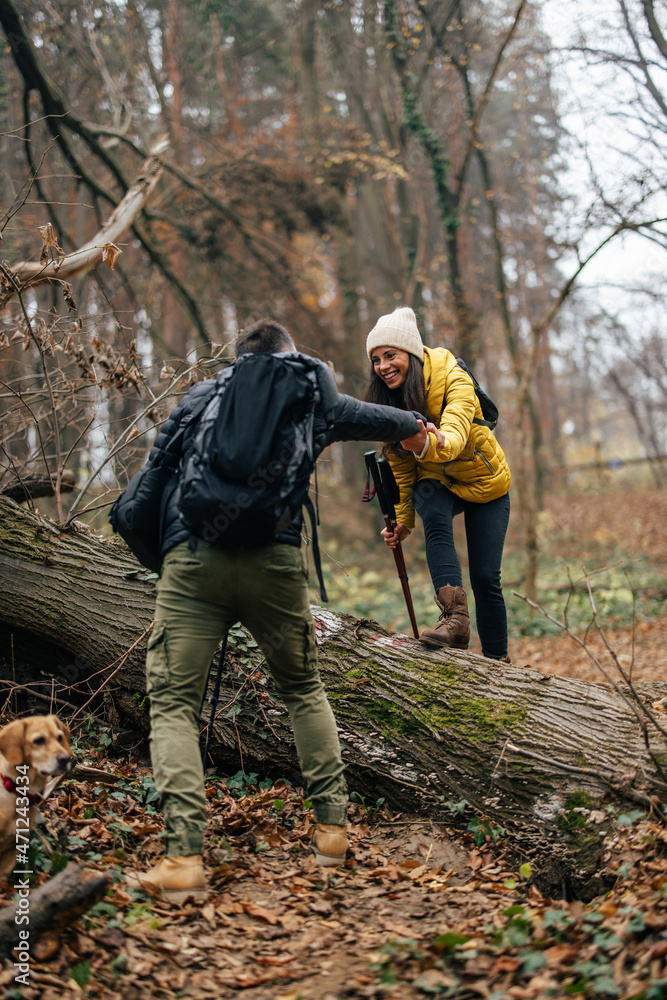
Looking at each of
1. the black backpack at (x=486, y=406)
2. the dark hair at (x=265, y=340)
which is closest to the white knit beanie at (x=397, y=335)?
the black backpack at (x=486, y=406)

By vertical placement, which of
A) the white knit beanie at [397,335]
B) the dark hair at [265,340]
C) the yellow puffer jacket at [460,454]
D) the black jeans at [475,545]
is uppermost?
the white knit beanie at [397,335]

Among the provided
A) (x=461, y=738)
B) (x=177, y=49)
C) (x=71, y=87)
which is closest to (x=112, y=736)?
(x=461, y=738)

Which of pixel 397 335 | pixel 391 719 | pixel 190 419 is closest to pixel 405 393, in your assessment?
pixel 397 335

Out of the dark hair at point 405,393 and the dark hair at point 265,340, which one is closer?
the dark hair at point 265,340

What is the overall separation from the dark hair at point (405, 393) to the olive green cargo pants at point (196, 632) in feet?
4.31

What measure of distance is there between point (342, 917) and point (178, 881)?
0.68 m

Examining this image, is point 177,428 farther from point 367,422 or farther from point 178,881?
point 178,881

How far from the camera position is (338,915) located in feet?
9.30

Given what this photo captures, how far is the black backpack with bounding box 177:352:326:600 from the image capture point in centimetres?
264

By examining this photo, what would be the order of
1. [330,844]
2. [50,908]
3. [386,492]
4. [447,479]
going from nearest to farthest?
[50,908], [330,844], [447,479], [386,492]

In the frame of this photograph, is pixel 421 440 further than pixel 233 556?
Yes

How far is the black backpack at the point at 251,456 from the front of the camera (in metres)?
2.64

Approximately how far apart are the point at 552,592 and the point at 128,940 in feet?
32.3

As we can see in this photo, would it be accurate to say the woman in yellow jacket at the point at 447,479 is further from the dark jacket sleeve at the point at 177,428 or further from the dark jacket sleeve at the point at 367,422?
the dark jacket sleeve at the point at 177,428
